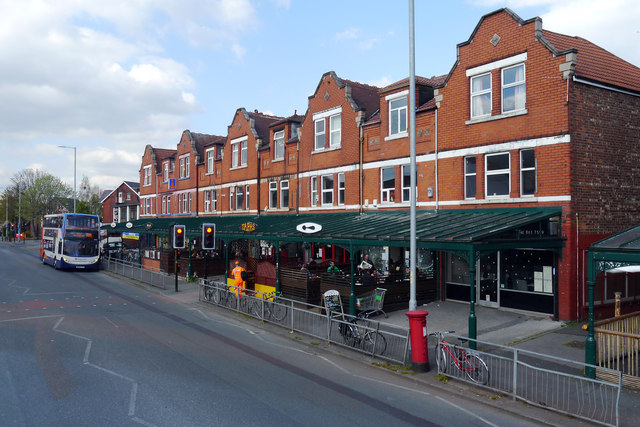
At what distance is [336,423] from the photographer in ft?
24.6

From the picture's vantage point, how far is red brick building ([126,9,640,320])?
48.8 feet

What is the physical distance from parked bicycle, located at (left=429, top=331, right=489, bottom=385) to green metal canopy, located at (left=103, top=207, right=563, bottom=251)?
2905 millimetres

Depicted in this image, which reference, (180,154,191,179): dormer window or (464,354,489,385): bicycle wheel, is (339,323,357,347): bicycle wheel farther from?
(180,154,191,179): dormer window

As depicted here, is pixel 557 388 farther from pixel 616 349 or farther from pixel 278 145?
pixel 278 145

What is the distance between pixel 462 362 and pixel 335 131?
1667 cm

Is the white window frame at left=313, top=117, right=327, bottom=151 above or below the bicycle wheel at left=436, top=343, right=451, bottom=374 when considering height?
above

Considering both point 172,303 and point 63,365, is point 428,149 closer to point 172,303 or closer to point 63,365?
point 172,303

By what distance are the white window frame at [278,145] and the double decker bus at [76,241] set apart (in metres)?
15.0

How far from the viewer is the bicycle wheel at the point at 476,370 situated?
932 cm

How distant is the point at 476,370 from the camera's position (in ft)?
31.1

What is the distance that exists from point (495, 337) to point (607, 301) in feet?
16.0

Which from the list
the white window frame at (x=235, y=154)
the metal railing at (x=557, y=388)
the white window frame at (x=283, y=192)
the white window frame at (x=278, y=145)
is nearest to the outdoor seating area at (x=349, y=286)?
the metal railing at (x=557, y=388)

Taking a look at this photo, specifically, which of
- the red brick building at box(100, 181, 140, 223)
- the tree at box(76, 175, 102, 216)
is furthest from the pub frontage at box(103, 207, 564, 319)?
the tree at box(76, 175, 102, 216)

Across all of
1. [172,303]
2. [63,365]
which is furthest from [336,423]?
[172,303]
